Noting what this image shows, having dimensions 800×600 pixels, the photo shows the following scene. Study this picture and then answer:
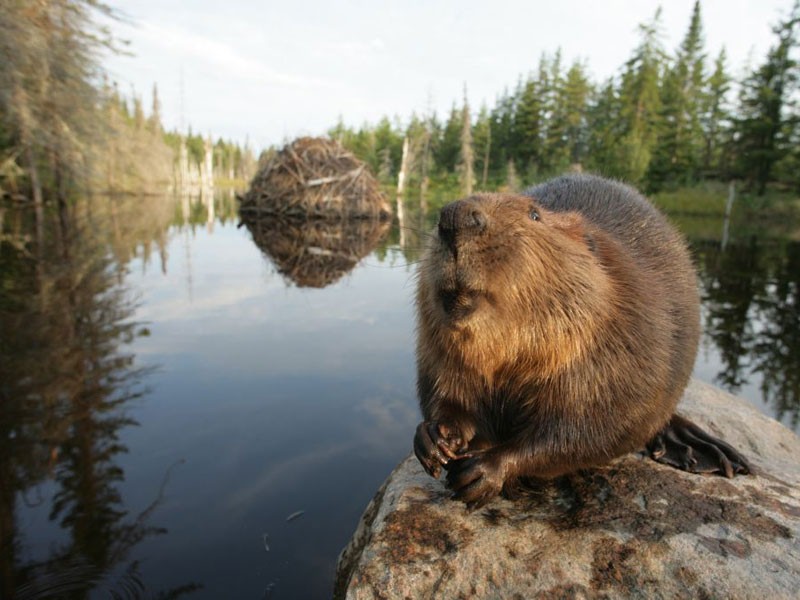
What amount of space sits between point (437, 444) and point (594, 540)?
605 millimetres

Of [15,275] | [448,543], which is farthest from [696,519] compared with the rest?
[15,275]

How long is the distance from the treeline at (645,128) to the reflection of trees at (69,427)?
67.1 feet

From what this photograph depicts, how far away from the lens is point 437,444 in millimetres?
1819

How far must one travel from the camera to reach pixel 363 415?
3.82 m

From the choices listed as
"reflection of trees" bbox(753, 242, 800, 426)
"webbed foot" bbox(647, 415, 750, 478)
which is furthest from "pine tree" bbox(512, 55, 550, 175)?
"webbed foot" bbox(647, 415, 750, 478)

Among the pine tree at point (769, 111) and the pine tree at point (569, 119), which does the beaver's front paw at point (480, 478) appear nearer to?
the pine tree at point (769, 111)

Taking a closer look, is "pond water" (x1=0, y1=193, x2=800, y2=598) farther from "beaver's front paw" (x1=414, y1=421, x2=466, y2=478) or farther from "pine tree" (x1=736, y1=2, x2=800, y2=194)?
"pine tree" (x1=736, y1=2, x2=800, y2=194)

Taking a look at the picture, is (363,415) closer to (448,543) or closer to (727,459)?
(448,543)

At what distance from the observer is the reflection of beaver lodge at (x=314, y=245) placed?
8.74 metres

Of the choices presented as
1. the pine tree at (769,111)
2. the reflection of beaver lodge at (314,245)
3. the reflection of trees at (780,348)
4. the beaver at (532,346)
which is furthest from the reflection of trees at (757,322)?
the pine tree at (769,111)

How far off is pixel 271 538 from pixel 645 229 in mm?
2298

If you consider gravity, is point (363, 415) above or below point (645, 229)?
below

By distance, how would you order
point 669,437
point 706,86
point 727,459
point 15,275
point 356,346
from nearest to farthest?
point 727,459 < point 669,437 < point 356,346 < point 15,275 < point 706,86

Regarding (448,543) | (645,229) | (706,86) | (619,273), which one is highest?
(706,86)
